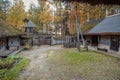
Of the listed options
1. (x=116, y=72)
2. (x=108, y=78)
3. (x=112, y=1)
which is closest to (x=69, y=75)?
(x=108, y=78)

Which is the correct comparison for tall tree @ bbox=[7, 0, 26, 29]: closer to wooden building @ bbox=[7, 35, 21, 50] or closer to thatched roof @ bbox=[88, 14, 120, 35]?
wooden building @ bbox=[7, 35, 21, 50]

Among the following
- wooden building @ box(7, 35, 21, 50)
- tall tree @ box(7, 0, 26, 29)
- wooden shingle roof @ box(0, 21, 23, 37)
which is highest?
tall tree @ box(7, 0, 26, 29)

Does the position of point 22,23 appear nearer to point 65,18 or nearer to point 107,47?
point 65,18

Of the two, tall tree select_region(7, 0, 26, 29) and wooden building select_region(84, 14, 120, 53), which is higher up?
tall tree select_region(7, 0, 26, 29)

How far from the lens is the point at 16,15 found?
3362 centimetres

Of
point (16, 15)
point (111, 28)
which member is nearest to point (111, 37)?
point (111, 28)

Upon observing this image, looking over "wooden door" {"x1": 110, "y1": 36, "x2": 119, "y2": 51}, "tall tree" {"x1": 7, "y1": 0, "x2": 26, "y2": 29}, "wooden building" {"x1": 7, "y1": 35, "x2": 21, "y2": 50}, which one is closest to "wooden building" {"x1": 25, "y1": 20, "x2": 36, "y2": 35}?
"tall tree" {"x1": 7, "y1": 0, "x2": 26, "y2": 29}

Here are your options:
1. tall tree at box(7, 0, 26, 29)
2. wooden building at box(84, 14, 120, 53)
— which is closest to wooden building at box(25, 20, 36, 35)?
tall tree at box(7, 0, 26, 29)

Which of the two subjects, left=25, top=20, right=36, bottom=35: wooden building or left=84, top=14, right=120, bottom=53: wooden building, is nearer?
left=84, top=14, right=120, bottom=53: wooden building

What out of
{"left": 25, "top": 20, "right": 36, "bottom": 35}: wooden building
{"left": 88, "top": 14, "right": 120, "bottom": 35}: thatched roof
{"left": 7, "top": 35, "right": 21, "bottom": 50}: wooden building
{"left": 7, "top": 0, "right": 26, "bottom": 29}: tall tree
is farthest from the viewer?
{"left": 7, "top": 0, "right": 26, "bottom": 29}: tall tree

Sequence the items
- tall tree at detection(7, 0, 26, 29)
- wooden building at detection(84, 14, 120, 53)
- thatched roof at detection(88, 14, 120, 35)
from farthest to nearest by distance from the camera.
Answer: tall tree at detection(7, 0, 26, 29), wooden building at detection(84, 14, 120, 53), thatched roof at detection(88, 14, 120, 35)

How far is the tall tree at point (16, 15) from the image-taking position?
33.1 m

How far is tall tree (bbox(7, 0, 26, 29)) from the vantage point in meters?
33.1

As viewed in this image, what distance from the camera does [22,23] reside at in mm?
35312
